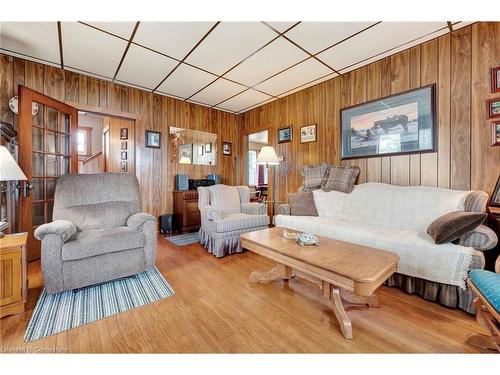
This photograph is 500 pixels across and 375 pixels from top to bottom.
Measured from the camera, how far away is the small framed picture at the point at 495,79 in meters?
1.95

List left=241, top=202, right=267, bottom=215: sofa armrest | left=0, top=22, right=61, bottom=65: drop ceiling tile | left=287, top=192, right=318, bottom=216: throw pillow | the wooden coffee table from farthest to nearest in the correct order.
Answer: left=241, top=202, right=267, bottom=215: sofa armrest < left=287, top=192, right=318, bottom=216: throw pillow < left=0, top=22, right=61, bottom=65: drop ceiling tile < the wooden coffee table

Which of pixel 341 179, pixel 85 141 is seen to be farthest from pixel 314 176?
pixel 85 141

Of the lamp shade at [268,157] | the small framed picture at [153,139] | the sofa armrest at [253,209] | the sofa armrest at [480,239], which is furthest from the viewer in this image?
the small framed picture at [153,139]

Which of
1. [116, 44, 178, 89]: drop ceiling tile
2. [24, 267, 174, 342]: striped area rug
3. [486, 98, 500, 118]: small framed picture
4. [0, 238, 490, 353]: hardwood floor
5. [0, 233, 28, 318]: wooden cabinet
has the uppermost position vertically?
[116, 44, 178, 89]: drop ceiling tile

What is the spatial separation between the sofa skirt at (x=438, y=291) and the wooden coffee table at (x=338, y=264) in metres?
0.44

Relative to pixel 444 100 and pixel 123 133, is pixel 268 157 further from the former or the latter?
pixel 123 133

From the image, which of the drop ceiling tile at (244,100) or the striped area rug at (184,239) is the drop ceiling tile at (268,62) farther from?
the striped area rug at (184,239)

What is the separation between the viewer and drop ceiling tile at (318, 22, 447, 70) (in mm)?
2082

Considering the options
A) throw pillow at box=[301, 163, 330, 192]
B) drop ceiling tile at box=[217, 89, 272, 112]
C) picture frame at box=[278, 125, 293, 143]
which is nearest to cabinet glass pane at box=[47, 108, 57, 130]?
drop ceiling tile at box=[217, 89, 272, 112]

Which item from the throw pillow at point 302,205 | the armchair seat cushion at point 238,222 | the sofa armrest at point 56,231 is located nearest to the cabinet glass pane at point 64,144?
the sofa armrest at point 56,231

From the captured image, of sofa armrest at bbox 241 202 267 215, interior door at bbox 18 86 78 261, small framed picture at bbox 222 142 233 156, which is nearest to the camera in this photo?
interior door at bbox 18 86 78 261

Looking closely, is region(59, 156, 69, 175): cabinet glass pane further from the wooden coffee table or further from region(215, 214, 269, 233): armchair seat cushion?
the wooden coffee table

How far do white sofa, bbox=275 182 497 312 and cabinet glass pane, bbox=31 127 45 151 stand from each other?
10.3ft

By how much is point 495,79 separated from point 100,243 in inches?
152
